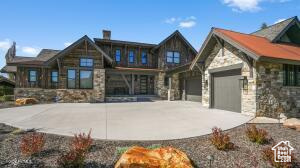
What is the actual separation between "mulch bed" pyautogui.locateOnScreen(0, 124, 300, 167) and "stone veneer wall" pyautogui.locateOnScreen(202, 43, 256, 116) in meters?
3.01

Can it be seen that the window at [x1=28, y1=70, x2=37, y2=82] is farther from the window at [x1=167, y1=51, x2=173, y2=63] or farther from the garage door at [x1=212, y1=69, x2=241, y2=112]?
the garage door at [x1=212, y1=69, x2=241, y2=112]

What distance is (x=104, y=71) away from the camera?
18656 mm

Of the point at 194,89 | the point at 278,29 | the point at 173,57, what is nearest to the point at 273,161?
the point at 278,29

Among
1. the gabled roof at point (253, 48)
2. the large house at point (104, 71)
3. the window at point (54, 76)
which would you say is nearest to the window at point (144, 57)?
the large house at point (104, 71)

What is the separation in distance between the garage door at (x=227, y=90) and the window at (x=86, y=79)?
11.8m

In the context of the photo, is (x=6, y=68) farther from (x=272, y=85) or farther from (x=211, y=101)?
(x=272, y=85)

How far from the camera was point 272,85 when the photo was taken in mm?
9781

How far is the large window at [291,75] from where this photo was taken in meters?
10.3

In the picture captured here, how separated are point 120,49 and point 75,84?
7183mm

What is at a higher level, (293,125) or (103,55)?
(103,55)

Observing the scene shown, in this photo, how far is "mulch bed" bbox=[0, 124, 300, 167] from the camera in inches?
176

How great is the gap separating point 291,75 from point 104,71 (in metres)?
15.0

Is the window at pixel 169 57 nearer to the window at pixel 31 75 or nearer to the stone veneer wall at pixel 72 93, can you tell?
the stone veneer wall at pixel 72 93

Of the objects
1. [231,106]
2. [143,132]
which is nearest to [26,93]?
[143,132]
